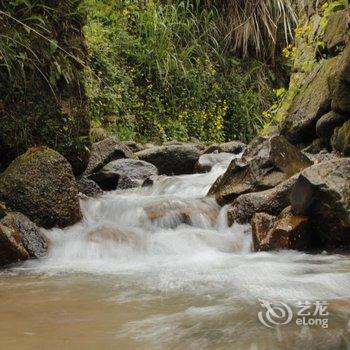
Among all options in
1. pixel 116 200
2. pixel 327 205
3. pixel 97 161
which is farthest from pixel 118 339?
pixel 97 161

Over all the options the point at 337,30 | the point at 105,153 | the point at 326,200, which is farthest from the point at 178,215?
Result: the point at 337,30

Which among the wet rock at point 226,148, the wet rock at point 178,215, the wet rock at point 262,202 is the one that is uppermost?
the wet rock at point 262,202

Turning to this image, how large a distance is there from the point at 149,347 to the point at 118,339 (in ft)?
0.53

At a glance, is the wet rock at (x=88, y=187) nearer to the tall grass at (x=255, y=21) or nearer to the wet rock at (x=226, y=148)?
the wet rock at (x=226, y=148)

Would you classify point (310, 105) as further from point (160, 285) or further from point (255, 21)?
point (255, 21)

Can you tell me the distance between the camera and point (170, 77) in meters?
10.7

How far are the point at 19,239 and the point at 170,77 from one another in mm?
7348

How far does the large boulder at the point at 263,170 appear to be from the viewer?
475 centimetres

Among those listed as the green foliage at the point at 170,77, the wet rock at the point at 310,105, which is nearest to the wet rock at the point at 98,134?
the green foliage at the point at 170,77

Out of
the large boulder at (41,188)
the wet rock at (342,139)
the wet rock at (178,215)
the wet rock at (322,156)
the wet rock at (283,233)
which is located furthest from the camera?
the wet rock at (322,156)

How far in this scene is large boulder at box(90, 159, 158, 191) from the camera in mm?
6340

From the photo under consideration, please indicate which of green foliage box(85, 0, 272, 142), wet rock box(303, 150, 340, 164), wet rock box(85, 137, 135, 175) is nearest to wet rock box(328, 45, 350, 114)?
wet rock box(303, 150, 340, 164)

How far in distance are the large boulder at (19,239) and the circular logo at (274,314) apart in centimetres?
203

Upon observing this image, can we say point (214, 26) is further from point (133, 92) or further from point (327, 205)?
point (327, 205)
